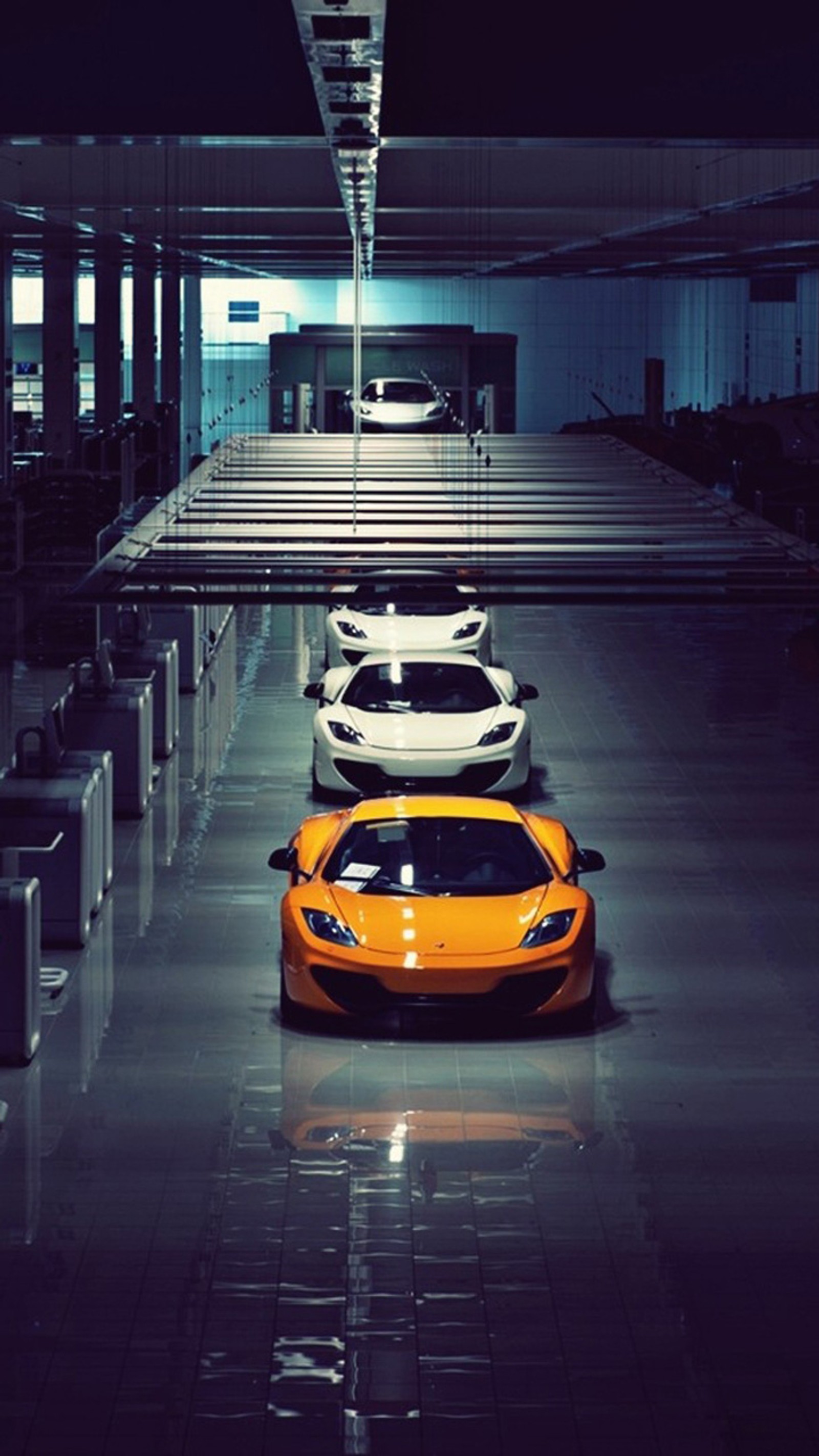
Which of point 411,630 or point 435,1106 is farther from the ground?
point 411,630

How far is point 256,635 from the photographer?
99.7 ft

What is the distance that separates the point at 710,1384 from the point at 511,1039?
430cm

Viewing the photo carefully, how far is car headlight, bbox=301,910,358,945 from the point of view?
1225cm

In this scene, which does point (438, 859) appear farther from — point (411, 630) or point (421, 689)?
point (411, 630)

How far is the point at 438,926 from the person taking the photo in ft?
40.4

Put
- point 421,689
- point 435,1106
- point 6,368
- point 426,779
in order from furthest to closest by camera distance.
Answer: point 6,368 → point 421,689 → point 426,779 → point 435,1106

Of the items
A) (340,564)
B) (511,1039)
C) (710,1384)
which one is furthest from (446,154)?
(710,1384)

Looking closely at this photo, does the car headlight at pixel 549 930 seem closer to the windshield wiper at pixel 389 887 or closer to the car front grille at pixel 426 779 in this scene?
the windshield wiper at pixel 389 887

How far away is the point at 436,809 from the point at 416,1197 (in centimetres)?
394

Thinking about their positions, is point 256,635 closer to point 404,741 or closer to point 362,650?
point 362,650

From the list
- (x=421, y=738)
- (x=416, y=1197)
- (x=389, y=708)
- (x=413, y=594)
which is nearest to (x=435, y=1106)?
(x=416, y=1197)

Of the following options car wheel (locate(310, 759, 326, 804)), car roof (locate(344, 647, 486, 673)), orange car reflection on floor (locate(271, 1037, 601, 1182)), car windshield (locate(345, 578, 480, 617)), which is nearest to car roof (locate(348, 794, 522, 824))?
car windshield (locate(345, 578, 480, 617))

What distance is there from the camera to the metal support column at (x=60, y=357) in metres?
43.6

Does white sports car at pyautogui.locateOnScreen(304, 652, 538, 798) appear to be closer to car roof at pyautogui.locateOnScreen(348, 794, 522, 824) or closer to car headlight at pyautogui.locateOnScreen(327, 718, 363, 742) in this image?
car headlight at pyautogui.locateOnScreen(327, 718, 363, 742)
